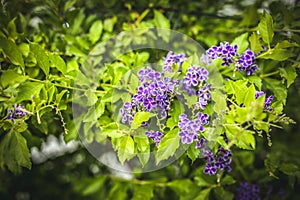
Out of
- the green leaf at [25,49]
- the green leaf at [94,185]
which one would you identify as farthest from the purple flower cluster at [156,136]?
the green leaf at [94,185]

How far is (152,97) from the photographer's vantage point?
3.11ft

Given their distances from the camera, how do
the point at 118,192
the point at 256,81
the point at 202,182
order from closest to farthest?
1. the point at 256,81
2. the point at 202,182
3. the point at 118,192

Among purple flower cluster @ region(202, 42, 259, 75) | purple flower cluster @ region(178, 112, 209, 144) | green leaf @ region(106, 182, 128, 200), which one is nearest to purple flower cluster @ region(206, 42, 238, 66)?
purple flower cluster @ region(202, 42, 259, 75)

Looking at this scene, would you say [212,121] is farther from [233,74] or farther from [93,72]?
[93,72]

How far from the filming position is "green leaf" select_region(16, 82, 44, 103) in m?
0.98

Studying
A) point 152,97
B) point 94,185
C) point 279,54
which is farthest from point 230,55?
point 94,185

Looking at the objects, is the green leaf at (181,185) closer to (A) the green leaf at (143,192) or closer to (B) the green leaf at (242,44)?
(A) the green leaf at (143,192)

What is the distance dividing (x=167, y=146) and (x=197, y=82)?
7.1 inches

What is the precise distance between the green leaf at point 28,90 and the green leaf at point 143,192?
58 cm

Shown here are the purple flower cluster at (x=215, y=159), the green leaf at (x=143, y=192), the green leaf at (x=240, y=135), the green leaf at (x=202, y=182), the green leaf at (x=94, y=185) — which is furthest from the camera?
the green leaf at (x=94, y=185)

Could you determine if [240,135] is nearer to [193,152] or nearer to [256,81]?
[193,152]

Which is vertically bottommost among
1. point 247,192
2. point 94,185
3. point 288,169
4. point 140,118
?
point 94,185

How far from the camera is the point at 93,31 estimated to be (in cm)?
132

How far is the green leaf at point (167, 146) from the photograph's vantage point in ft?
3.00
